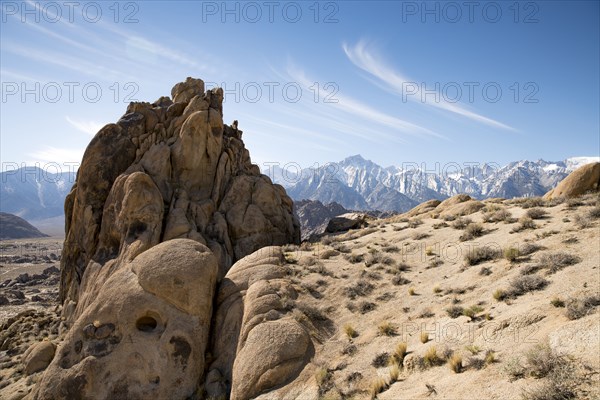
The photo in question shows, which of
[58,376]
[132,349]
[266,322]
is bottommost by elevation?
[58,376]

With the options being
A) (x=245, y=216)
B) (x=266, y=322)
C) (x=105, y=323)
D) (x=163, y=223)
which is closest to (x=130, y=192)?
(x=163, y=223)

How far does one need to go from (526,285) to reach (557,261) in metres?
1.99

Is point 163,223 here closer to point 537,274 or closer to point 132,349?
point 132,349

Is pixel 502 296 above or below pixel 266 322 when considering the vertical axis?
above

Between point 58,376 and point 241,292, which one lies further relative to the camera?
point 241,292

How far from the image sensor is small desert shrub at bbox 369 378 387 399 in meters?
10.3

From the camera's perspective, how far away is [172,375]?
14008 millimetres

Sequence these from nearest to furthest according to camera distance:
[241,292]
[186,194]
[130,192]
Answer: [241,292]
[130,192]
[186,194]

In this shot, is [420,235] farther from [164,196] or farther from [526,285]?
[164,196]

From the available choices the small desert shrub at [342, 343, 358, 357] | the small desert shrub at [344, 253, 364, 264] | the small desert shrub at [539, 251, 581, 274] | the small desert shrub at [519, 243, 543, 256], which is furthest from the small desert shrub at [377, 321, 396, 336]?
the small desert shrub at [344, 253, 364, 264]

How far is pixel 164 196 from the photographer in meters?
26.5

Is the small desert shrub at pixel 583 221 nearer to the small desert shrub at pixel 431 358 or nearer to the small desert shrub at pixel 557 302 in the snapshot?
the small desert shrub at pixel 557 302

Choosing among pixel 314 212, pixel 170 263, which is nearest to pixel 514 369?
pixel 170 263

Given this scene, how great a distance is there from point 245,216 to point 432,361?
20203mm
